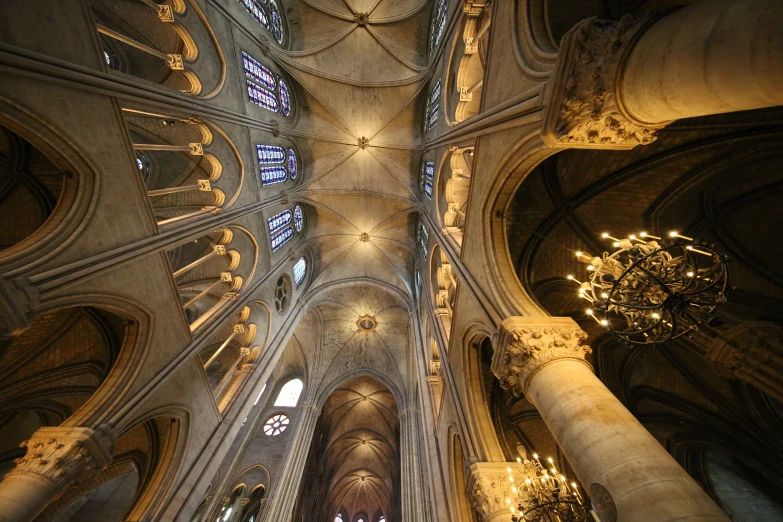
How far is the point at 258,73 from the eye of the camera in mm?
11625

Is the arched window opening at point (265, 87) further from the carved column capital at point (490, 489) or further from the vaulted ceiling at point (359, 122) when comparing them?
the carved column capital at point (490, 489)

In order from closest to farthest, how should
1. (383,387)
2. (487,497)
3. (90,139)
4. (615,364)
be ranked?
(487,497)
(90,139)
(615,364)
(383,387)

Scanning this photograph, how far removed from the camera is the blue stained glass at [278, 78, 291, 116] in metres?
13.5

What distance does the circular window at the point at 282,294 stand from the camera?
13.4 m

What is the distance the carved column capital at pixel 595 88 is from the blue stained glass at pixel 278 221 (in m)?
10.9

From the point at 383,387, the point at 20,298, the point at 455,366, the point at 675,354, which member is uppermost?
the point at 383,387

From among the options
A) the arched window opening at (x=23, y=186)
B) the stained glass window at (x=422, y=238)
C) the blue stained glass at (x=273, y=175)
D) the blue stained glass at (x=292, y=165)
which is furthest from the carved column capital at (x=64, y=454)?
the stained glass window at (x=422, y=238)

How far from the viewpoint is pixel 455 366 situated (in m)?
8.11

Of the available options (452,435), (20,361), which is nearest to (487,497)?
(452,435)

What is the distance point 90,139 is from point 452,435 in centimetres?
992

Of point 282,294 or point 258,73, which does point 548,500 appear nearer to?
point 282,294

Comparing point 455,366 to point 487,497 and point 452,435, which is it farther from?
point 487,497

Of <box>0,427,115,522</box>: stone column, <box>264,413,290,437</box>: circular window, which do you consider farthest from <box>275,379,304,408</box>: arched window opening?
<box>0,427,115,522</box>: stone column

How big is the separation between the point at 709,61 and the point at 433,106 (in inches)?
481
